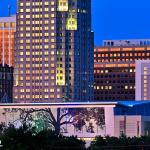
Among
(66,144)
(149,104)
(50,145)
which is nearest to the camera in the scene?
(50,145)

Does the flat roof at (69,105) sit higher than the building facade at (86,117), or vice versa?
the flat roof at (69,105)

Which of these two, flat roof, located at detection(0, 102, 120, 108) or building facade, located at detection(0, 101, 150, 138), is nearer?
building facade, located at detection(0, 101, 150, 138)

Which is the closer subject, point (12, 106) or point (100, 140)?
point (100, 140)

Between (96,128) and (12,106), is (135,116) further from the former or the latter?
(12,106)

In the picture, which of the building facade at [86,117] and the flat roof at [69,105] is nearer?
the building facade at [86,117]

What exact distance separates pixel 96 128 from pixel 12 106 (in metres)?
20.0

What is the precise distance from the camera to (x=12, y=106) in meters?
188

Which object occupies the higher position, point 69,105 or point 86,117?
point 69,105

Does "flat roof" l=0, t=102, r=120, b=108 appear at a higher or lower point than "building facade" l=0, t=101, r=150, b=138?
higher

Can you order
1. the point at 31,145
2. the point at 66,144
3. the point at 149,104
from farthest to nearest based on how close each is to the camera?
the point at 149,104 < the point at 66,144 < the point at 31,145

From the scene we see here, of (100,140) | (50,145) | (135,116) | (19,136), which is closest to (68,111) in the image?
(135,116)

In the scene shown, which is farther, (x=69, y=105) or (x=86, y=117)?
(x=69, y=105)

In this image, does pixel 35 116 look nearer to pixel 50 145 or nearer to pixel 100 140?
pixel 100 140

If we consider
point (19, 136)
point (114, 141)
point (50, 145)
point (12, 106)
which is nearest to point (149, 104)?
point (12, 106)
